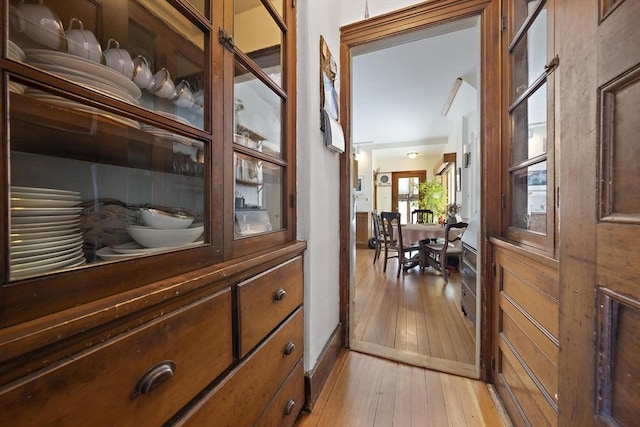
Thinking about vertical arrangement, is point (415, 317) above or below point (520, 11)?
below

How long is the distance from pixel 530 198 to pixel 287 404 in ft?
4.92

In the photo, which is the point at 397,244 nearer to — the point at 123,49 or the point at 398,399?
the point at 398,399

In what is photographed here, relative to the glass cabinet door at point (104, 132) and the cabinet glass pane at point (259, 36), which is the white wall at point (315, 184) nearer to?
the cabinet glass pane at point (259, 36)

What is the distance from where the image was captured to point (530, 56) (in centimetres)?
121

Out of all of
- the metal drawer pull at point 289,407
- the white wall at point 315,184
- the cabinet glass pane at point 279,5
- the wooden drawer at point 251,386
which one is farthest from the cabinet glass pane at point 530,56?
the metal drawer pull at point 289,407

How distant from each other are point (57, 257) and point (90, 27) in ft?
1.74

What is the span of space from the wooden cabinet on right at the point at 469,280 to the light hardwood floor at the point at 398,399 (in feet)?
2.02

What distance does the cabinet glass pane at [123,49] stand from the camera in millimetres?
460

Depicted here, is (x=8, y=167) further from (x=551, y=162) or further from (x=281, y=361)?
(x=551, y=162)

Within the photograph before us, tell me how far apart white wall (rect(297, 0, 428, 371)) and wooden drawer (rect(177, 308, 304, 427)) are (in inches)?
8.8

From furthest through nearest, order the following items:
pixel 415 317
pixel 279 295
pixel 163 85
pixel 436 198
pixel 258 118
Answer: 1. pixel 436 198
2. pixel 415 317
3. pixel 258 118
4. pixel 279 295
5. pixel 163 85

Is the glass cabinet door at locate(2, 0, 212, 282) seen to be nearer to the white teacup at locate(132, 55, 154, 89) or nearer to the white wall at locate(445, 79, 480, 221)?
the white teacup at locate(132, 55, 154, 89)

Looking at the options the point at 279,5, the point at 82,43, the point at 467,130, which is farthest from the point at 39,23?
the point at 467,130

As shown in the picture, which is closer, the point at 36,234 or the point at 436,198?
the point at 36,234
